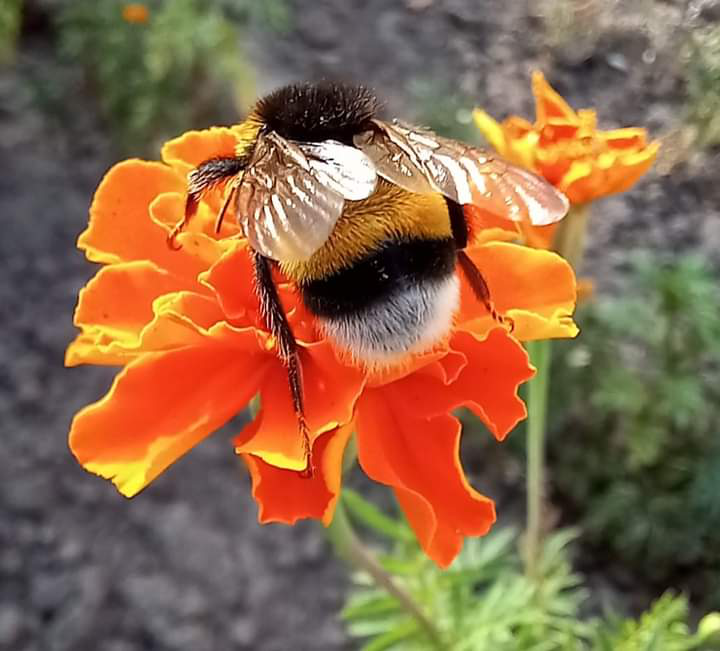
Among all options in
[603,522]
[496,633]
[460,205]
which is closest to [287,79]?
[603,522]

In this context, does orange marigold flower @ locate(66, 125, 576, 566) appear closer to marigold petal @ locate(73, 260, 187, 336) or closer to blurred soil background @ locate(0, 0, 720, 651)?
marigold petal @ locate(73, 260, 187, 336)

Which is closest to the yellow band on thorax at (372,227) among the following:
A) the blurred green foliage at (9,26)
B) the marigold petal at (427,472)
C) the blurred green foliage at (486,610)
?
the marigold petal at (427,472)

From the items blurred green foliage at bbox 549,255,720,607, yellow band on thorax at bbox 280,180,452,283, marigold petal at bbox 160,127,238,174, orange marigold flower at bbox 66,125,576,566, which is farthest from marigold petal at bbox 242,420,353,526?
blurred green foliage at bbox 549,255,720,607

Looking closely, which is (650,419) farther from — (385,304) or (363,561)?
(385,304)

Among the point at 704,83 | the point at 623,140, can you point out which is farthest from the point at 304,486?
the point at 704,83

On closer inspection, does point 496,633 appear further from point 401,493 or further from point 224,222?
point 224,222
